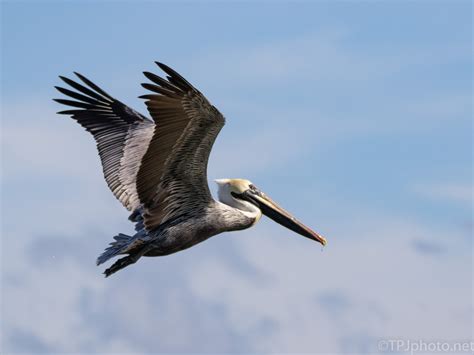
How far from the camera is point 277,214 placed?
13.7 metres

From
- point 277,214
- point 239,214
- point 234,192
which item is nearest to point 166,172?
point 239,214

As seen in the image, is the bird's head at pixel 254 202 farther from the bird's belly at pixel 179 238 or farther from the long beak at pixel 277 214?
the bird's belly at pixel 179 238

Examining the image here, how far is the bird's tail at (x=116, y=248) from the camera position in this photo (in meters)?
11.9

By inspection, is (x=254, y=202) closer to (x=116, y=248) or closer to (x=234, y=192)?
(x=234, y=192)

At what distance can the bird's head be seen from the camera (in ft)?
43.1

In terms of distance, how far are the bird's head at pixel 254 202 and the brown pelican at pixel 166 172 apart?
0.5 inches

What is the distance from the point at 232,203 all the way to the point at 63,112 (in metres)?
3.28

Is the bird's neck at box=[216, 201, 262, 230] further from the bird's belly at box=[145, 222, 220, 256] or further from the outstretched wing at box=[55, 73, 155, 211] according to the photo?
the outstretched wing at box=[55, 73, 155, 211]

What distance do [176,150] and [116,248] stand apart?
1.54 meters

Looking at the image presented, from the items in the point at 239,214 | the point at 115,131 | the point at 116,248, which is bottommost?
the point at 116,248

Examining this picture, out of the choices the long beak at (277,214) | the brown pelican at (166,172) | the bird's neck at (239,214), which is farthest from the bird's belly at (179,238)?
the long beak at (277,214)

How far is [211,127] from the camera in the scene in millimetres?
11242

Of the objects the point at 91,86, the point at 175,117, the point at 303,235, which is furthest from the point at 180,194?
the point at 91,86

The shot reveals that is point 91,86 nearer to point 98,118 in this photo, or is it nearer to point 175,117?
point 98,118
